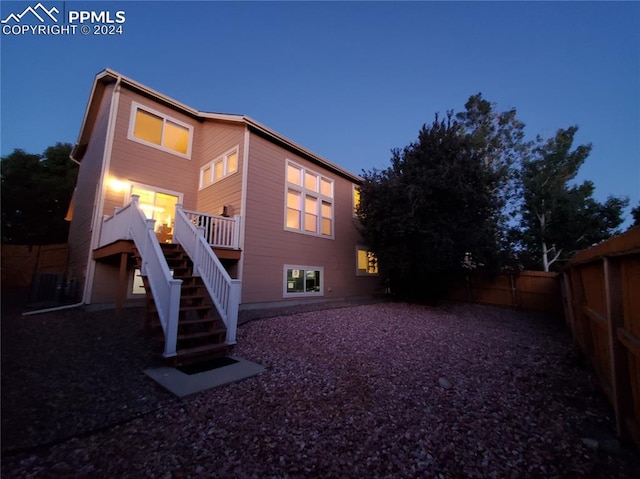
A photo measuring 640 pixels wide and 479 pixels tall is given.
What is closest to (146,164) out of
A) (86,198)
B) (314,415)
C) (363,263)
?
(86,198)

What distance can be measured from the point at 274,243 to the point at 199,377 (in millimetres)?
5964

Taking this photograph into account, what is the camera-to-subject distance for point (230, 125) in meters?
9.80

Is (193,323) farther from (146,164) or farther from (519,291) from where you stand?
(519,291)

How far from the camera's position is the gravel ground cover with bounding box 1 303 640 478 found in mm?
2207

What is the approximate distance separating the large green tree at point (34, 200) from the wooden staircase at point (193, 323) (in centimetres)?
1788

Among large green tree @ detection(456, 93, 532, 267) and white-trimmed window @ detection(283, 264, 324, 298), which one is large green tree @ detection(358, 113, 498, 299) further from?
large green tree @ detection(456, 93, 532, 267)

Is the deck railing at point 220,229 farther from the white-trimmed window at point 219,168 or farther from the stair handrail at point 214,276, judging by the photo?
the white-trimmed window at point 219,168

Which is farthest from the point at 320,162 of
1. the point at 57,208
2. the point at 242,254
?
the point at 57,208

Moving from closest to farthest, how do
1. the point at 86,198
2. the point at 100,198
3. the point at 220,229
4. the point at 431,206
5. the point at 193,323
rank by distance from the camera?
the point at 193,323 → the point at 220,229 → the point at 100,198 → the point at 431,206 → the point at 86,198

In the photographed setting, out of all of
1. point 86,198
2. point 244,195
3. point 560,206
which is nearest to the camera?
point 244,195

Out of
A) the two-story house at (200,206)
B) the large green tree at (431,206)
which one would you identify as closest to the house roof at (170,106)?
the two-story house at (200,206)

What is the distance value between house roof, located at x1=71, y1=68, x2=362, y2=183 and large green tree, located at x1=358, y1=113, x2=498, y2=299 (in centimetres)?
306

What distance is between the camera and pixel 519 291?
1109 centimetres

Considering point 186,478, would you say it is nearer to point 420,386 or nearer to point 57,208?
point 420,386
